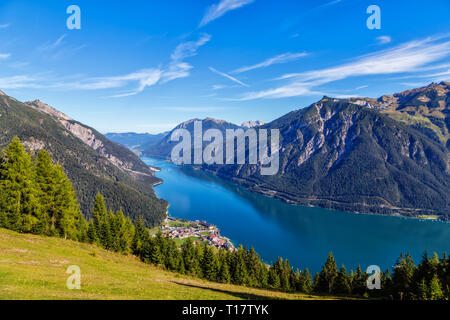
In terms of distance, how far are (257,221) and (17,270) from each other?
180893 millimetres

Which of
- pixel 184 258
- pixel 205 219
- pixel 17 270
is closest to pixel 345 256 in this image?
pixel 205 219


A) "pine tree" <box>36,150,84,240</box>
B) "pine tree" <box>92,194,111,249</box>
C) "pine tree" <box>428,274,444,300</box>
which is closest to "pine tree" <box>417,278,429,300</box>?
"pine tree" <box>428,274,444,300</box>

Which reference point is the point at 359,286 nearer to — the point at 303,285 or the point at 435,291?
the point at 303,285

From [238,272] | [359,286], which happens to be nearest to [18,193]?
[238,272]

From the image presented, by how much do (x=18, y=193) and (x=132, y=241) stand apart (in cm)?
2571

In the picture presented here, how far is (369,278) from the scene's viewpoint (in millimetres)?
54031

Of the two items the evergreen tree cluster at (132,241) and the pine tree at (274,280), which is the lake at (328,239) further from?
the evergreen tree cluster at (132,241)

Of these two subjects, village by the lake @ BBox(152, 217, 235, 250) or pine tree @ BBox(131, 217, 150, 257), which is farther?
village by the lake @ BBox(152, 217, 235, 250)

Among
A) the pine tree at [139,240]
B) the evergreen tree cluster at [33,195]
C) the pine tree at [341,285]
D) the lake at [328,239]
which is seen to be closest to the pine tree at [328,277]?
the pine tree at [341,285]

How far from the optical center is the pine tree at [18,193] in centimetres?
2889

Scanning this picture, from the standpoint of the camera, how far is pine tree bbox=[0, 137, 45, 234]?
28.9 metres

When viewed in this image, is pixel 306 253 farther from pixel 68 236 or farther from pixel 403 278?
pixel 68 236

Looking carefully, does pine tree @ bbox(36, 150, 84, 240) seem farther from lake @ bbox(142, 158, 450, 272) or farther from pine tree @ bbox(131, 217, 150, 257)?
lake @ bbox(142, 158, 450, 272)

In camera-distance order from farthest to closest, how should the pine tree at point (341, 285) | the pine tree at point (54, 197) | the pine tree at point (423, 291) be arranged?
the pine tree at point (341, 285)
the pine tree at point (423, 291)
the pine tree at point (54, 197)
